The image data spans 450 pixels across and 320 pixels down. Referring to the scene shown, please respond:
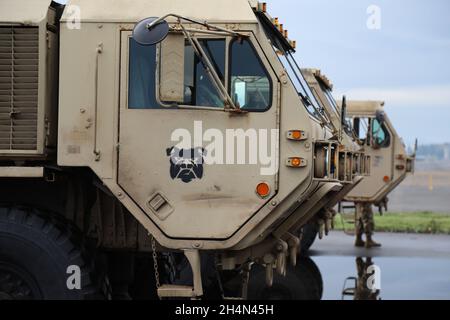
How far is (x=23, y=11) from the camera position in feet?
28.6

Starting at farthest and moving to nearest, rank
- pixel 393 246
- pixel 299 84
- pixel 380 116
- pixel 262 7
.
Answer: pixel 393 246
pixel 380 116
pixel 299 84
pixel 262 7

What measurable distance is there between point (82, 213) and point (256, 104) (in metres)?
1.85

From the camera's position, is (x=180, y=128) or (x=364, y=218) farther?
(x=364, y=218)

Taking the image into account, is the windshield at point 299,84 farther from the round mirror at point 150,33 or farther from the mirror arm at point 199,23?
the round mirror at point 150,33

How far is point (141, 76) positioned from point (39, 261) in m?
1.71

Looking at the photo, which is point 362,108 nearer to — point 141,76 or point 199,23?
point 141,76

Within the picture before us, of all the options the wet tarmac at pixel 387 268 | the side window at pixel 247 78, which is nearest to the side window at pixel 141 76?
the side window at pixel 247 78

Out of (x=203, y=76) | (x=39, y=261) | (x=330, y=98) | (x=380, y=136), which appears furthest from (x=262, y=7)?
(x=380, y=136)

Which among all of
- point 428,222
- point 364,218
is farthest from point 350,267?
point 428,222

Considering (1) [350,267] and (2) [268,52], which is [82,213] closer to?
(2) [268,52]

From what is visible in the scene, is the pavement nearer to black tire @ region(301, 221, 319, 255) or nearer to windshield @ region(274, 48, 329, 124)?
black tire @ region(301, 221, 319, 255)

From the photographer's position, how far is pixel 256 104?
839 cm

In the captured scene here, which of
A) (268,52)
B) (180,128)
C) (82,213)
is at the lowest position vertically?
(82,213)

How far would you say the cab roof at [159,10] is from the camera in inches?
335
